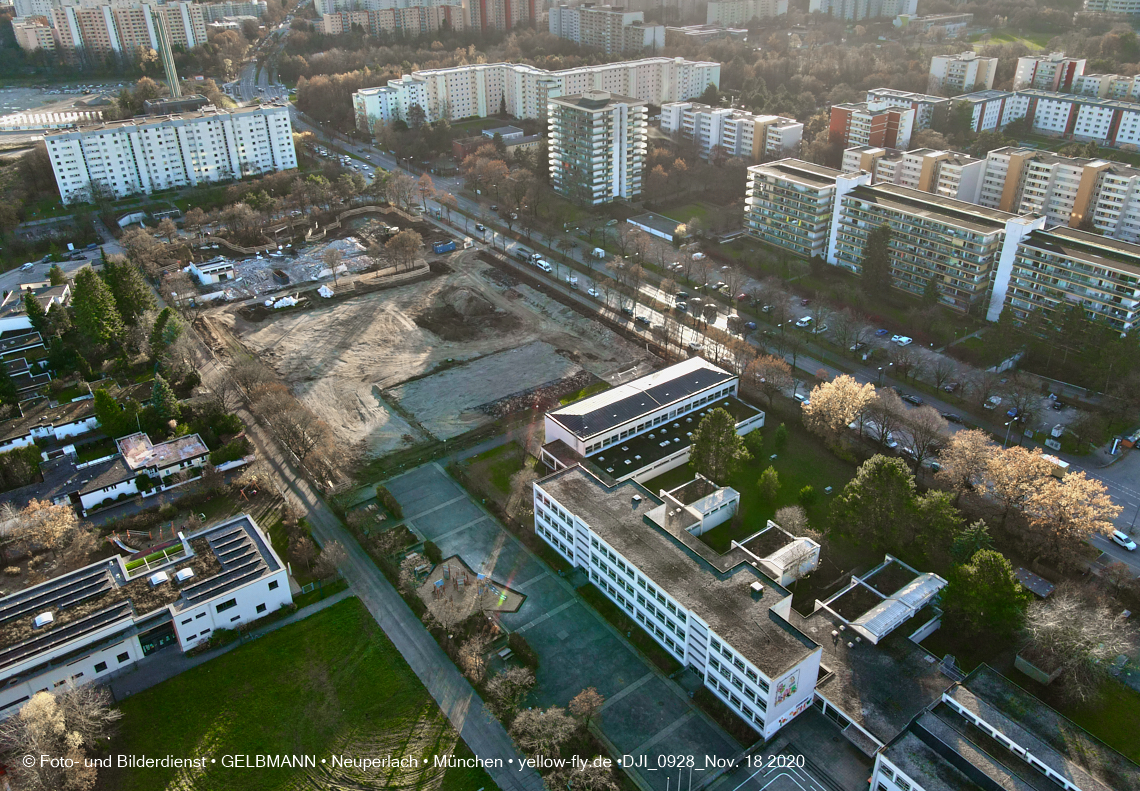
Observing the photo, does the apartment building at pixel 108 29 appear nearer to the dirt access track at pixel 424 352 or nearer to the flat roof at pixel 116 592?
the dirt access track at pixel 424 352

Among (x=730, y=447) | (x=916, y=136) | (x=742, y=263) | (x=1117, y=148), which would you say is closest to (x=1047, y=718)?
(x=730, y=447)

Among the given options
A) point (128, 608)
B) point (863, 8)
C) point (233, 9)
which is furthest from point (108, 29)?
point (863, 8)

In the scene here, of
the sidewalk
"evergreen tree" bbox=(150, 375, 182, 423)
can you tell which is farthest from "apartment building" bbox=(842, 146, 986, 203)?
the sidewalk

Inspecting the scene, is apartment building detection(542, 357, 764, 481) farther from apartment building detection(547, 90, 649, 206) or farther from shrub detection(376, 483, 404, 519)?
apartment building detection(547, 90, 649, 206)

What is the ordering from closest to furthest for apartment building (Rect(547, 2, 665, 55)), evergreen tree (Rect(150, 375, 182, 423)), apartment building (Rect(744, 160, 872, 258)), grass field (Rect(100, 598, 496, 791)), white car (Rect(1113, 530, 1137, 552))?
grass field (Rect(100, 598, 496, 791))
white car (Rect(1113, 530, 1137, 552))
evergreen tree (Rect(150, 375, 182, 423))
apartment building (Rect(744, 160, 872, 258))
apartment building (Rect(547, 2, 665, 55))

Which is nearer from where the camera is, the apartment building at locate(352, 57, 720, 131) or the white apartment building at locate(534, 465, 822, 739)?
the white apartment building at locate(534, 465, 822, 739)

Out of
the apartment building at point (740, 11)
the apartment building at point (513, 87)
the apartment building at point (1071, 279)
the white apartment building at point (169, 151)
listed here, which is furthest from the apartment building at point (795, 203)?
the apartment building at point (740, 11)
